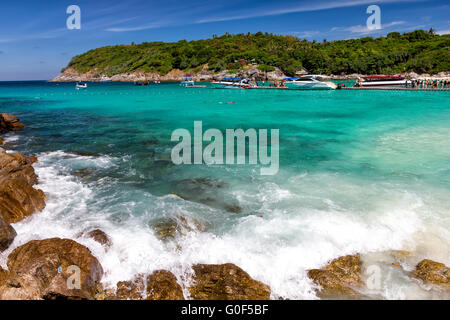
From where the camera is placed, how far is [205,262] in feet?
26.5

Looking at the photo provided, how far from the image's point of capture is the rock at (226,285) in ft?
21.9

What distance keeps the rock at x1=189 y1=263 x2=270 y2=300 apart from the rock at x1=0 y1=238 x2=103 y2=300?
259 centimetres

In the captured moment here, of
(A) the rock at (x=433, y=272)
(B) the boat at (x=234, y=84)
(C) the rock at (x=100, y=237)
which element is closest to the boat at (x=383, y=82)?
(B) the boat at (x=234, y=84)

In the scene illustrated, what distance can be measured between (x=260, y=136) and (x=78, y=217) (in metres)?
16.9

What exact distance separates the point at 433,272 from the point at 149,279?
755 cm

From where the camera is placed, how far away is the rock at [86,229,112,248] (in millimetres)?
8736

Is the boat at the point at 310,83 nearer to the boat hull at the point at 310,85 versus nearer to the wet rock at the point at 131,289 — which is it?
the boat hull at the point at 310,85

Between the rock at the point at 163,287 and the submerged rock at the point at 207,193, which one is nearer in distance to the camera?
the rock at the point at 163,287

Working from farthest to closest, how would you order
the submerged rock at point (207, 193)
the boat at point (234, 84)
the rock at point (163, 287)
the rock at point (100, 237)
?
1. the boat at point (234, 84)
2. the submerged rock at point (207, 193)
3. the rock at point (100, 237)
4. the rock at point (163, 287)

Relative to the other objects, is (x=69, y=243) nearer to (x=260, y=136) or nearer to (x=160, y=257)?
(x=160, y=257)

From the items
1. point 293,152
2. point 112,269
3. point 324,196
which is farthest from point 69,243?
point 293,152

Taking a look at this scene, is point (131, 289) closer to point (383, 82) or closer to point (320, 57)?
point (383, 82)

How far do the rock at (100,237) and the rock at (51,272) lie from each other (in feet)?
4.29

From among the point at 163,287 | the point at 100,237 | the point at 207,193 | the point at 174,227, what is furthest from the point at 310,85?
the point at 163,287
